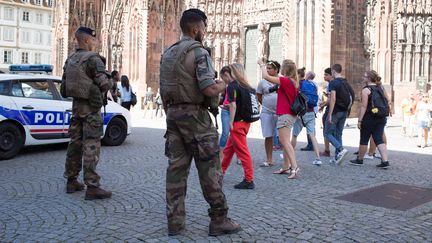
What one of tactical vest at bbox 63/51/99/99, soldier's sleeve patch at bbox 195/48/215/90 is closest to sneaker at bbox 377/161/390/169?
tactical vest at bbox 63/51/99/99

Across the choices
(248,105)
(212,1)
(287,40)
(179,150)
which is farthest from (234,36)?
(179,150)

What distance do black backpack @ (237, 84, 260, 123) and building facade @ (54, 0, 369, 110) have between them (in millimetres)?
14711

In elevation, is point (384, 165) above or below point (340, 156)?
below

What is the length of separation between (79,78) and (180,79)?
2.15 meters

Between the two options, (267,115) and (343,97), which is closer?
(267,115)

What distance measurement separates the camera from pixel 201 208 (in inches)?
229

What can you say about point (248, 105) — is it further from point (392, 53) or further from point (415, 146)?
point (392, 53)

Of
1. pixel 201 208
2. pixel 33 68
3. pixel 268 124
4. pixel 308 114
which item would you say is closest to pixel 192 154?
pixel 201 208

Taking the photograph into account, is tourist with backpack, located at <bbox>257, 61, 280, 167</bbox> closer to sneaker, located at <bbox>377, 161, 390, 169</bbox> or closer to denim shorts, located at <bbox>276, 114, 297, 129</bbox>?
denim shorts, located at <bbox>276, 114, 297, 129</bbox>

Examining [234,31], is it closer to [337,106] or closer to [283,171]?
[337,106]

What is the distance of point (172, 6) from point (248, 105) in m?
25.0

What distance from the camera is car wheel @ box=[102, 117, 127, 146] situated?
12172 millimetres

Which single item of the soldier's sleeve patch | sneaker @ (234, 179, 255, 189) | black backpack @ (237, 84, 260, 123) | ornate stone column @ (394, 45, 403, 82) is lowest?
sneaker @ (234, 179, 255, 189)

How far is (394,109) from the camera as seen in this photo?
2608cm
